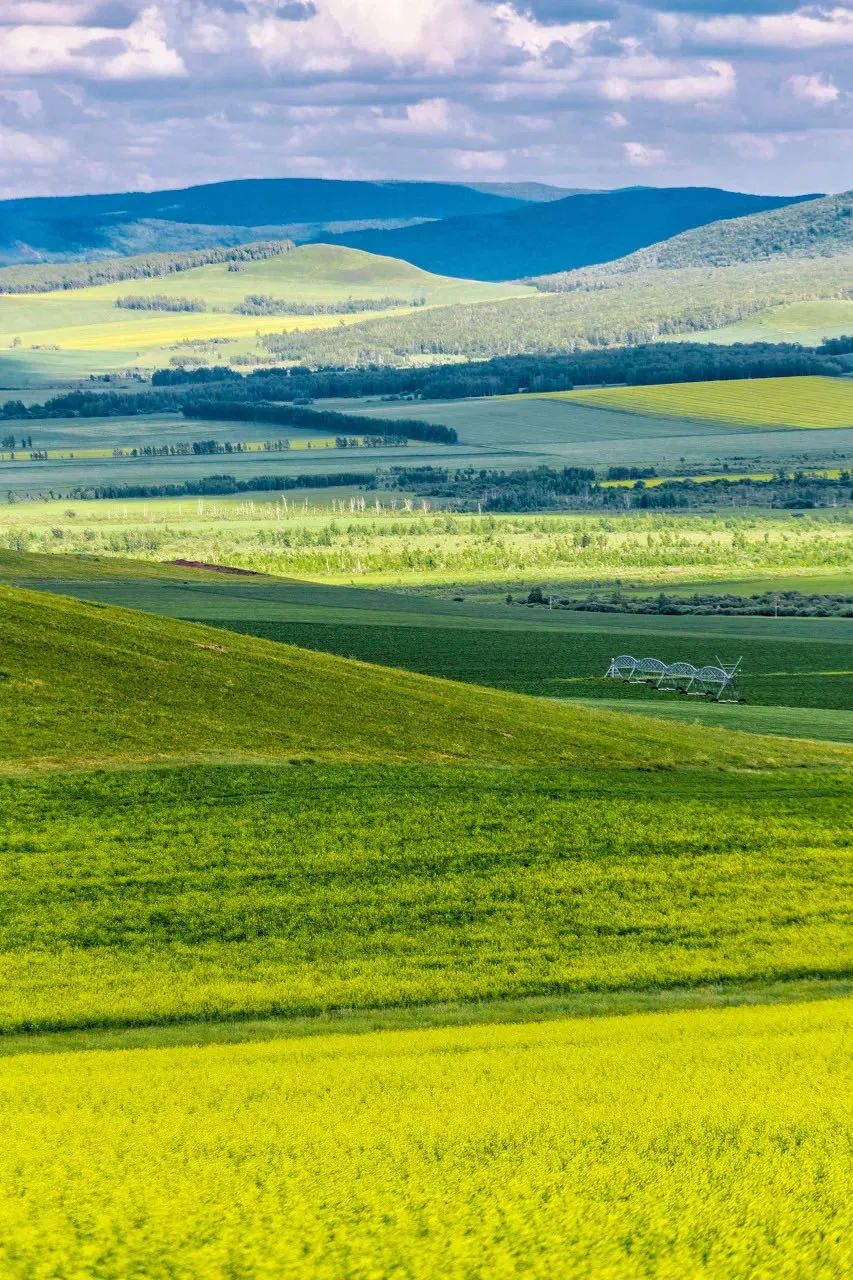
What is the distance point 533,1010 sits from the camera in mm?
26281

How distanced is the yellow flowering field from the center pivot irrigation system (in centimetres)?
3937

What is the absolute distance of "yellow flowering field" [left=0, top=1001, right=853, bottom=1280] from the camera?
502 inches

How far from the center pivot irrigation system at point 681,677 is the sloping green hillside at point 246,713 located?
11.3 meters

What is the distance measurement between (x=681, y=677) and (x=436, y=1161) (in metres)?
50.8

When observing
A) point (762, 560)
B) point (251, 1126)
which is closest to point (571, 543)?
point (762, 560)

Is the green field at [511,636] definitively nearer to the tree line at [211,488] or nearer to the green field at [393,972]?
the green field at [393,972]

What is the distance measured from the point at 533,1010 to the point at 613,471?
578ft

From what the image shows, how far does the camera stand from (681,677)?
214 ft

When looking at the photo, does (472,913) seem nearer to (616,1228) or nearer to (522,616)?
(616,1228)

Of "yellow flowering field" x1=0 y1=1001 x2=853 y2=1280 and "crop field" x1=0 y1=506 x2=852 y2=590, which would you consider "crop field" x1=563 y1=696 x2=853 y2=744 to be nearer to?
"yellow flowering field" x1=0 y1=1001 x2=853 y2=1280

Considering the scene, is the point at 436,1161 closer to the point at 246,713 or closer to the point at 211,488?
the point at 246,713

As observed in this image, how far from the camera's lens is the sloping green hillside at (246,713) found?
1599 inches

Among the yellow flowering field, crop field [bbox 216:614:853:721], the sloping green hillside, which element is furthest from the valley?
crop field [bbox 216:614:853:721]

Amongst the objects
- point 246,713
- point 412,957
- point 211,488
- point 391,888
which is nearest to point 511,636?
point 246,713
